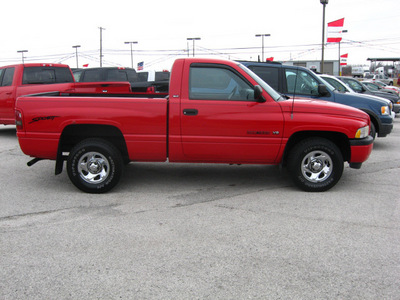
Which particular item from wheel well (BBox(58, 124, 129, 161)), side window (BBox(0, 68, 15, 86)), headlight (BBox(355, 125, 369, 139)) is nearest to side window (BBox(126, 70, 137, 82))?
side window (BBox(0, 68, 15, 86))

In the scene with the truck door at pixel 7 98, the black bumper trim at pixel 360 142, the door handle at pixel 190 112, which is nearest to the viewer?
the door handle at pixel 190 112

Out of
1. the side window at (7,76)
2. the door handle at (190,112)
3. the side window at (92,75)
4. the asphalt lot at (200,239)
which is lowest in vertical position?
the asphalt lot at (200,239)

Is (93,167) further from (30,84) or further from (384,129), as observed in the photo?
(384,129)

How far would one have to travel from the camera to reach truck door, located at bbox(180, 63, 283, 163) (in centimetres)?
543

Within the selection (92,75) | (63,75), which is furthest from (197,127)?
(92,75)

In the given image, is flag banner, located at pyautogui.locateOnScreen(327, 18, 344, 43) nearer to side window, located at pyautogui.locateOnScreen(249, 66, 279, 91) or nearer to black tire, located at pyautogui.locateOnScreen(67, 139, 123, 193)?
side window, located at pyautogui.locateOnScreen(249, 66, 279, 91)

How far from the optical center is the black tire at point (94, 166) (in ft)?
18.1

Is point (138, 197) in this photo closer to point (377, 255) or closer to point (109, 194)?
point (109, 194)

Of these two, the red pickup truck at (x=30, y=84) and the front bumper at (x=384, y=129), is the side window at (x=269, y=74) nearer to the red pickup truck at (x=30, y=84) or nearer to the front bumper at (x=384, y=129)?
the front bumper at (x=384, y=129)

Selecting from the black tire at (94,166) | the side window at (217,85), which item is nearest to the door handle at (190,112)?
the side window at (217,85)

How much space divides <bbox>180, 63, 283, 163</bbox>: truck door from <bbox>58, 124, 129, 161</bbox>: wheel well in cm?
95

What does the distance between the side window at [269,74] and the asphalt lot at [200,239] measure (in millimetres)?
2919

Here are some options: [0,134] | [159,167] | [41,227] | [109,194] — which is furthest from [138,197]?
[0,134]

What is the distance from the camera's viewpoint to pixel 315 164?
5.65 meters
